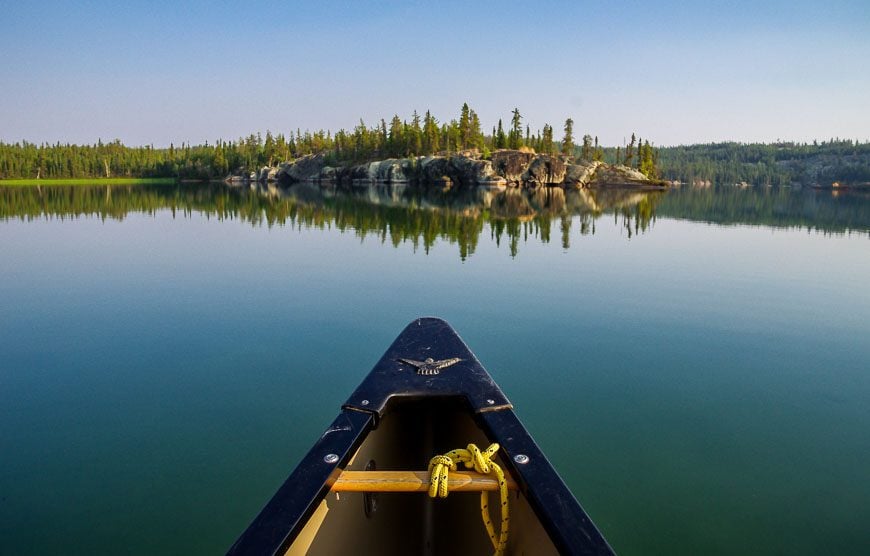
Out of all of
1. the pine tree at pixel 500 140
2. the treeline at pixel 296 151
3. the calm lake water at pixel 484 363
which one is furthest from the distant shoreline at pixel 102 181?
the calm lake water at pixel 484 363

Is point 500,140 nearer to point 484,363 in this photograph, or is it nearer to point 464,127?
point 464,127

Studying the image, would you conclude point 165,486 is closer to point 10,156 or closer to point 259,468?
point 259,468

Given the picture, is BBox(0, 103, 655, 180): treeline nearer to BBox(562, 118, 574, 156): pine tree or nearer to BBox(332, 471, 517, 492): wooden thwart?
BBox(562, 118, 574, 156): pine tree

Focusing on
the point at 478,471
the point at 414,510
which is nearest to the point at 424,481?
the point at 478,471

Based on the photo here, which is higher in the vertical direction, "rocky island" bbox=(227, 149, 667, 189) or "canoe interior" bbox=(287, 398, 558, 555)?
"rocky island" bbox=(227, 149, 667, 189)

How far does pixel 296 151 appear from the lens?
166m

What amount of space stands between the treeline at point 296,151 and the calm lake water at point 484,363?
102055 mm

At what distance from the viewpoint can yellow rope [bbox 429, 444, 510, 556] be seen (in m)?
3.42

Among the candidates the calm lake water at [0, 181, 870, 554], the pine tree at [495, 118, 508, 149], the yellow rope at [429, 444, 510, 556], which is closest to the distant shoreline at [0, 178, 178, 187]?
the pine tree at [495, 118, 508, 149]

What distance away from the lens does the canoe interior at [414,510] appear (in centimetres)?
343

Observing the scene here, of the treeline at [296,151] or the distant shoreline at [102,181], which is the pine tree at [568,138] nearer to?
the treeline at [296,151]

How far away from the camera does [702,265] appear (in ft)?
67.3

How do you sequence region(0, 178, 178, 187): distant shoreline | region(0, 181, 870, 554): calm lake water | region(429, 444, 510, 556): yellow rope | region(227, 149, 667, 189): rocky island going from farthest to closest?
region(0, 178, 178, 187): distant shoreline, region(227, 149, 667, 189): rocky island, region(0, 181, 870, 554): calm lake water, region(429, 444, 510, 556): yellow rope

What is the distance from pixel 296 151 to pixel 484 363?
168634mm
